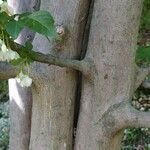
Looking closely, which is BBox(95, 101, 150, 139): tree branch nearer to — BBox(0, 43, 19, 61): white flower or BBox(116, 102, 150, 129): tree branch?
BBox(116, 102, 150, 129): tree branch

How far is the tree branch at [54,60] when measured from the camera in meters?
1.21

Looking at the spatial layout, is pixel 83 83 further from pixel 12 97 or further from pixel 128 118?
pixel 12 97

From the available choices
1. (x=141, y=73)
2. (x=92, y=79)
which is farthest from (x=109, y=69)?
(x=141, y=73)

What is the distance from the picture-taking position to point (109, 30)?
5.49 ft

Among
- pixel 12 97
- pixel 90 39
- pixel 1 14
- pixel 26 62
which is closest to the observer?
pixel 1 14

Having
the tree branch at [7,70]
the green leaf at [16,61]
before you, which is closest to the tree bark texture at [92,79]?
the tree branch at [7,70]

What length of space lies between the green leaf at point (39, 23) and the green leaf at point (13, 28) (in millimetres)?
13

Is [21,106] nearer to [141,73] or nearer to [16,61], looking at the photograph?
[141,73]

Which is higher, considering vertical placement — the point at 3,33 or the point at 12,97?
the point at 3,33

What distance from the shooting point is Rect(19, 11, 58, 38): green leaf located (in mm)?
985

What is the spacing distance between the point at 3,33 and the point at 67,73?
709 mm

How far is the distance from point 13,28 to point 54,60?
494mm

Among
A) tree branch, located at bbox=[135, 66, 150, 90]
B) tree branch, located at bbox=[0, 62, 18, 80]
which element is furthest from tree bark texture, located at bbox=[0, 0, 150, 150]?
tree branch, located at bbox=[0, 62, 18, 80]

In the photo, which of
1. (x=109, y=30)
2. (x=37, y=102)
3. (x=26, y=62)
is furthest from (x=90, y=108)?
(x=26, y=62)
